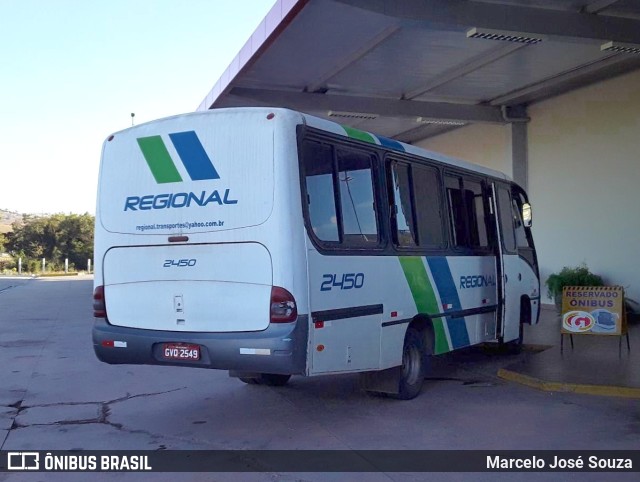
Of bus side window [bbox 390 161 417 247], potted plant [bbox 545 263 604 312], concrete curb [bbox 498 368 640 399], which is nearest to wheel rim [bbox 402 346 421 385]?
bus side window [bbox 390 161 417 247]

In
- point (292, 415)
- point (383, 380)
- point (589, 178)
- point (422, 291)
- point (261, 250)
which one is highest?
point (589, 178)

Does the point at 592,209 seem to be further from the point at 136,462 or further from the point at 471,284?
the point at 136,462

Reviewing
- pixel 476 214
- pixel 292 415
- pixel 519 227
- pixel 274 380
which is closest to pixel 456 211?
pixel 476 214

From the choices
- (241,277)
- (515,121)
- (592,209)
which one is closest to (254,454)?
(241,277)

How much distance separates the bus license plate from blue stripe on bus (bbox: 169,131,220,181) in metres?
1.65

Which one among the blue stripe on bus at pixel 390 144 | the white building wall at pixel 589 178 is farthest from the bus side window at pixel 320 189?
the white building wall at pixel 589 178

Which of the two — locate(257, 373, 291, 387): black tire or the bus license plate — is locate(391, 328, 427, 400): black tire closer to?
locate(257, 373, 291, 387): black tire

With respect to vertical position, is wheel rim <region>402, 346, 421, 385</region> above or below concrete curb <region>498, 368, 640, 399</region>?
above

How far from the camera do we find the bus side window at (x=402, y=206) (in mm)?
8773

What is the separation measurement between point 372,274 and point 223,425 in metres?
2.26

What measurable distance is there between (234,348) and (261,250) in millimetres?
954

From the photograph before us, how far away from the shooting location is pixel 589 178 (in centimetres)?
1734

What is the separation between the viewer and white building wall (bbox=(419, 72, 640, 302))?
16.2 meters

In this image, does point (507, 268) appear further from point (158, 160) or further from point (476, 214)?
point (158, 160)
